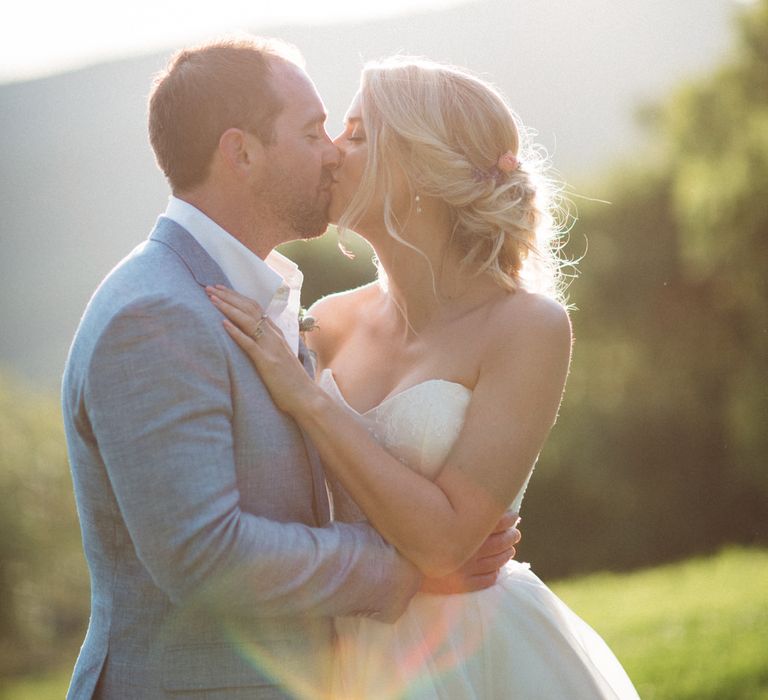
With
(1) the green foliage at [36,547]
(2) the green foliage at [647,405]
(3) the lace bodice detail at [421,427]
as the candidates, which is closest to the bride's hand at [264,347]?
(3) the lace bodice detail at [421,427]

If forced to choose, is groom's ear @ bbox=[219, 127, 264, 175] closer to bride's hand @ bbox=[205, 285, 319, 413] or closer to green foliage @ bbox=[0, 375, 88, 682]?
bride's hand @ bbox=[205, 285, 319, 413]

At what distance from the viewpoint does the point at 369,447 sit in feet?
10.9

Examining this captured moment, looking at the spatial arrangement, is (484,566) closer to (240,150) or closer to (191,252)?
(191,252)

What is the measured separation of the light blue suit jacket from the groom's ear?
0.36 metres

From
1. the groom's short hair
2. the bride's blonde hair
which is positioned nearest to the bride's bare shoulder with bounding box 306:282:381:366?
the bride's blonde hair

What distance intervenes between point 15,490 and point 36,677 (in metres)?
2.10

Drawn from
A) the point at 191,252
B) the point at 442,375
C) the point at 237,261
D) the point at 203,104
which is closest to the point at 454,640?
the point at 442,375

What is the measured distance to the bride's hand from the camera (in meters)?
3.04

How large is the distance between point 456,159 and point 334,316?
101 cm

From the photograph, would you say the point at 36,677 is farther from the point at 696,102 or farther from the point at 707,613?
the point at 696,102

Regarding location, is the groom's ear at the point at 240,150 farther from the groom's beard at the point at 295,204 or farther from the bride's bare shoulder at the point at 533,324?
the bride's bare shoulder at the point at 533,324

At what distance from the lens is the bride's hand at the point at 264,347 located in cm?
304

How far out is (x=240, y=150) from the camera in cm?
343

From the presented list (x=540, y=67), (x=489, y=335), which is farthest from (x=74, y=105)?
(x=489, y=335)
